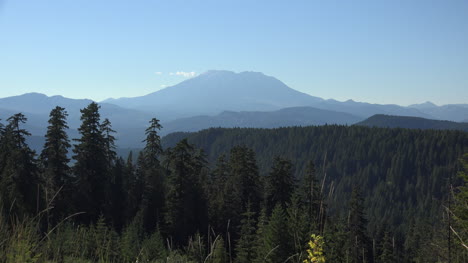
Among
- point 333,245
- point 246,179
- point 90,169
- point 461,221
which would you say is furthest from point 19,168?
point 461,221

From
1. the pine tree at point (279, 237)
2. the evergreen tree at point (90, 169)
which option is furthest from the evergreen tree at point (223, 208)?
the pine tree at point (279, 237)

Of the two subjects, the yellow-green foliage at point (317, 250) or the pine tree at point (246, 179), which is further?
the pine tree at point (246, 179)

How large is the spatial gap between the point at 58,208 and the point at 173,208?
29.2 ft

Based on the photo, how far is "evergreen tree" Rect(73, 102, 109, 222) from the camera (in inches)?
1201

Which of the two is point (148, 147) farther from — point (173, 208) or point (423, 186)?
point (423, 186)

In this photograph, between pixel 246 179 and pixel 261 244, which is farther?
pixel 246 179

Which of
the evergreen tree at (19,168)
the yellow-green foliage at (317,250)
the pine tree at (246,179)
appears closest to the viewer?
the yellow-green foliage at (317,250)

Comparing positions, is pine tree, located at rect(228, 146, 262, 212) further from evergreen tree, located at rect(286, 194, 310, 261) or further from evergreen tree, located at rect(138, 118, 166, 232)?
evergreen tree, located at rect(286, 194, 310, 261)

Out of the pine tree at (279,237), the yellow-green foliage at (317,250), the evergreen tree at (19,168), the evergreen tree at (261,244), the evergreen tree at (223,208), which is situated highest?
the yellow-green foliage at (317,250)

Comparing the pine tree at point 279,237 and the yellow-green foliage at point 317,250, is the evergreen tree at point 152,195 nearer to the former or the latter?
the pine tree at point 279,237

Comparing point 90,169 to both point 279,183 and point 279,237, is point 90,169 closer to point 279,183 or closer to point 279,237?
point 279,183

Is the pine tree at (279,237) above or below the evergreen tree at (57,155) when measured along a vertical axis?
below

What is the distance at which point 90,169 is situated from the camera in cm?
3130

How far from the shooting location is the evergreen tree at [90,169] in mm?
30500
